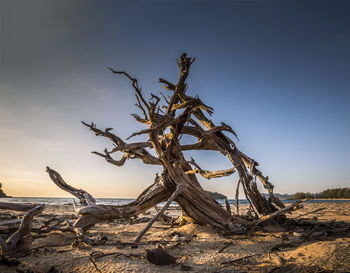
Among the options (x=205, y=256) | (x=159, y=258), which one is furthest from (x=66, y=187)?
(x=205, y=256)

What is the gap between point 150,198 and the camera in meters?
5.59

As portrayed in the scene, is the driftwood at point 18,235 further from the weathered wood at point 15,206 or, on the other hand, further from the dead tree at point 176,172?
the dead tree at point 176,172

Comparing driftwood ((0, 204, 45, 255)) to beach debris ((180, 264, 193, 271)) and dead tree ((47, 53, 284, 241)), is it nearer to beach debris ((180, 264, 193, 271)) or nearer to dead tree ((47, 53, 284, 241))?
dead tree ((47, 53, 284, 241))

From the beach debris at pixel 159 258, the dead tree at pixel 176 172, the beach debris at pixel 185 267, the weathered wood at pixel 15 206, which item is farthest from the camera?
the dead tree at pixel 176 172

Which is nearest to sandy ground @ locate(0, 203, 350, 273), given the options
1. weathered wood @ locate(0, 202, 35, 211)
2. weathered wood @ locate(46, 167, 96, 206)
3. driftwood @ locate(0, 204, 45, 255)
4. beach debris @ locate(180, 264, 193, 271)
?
beach debris @ locate(180, 264, 193, 271)

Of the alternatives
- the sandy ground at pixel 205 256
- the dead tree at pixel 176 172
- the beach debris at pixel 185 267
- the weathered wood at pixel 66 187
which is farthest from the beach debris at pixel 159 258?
the weathered wood at pixel 66 187

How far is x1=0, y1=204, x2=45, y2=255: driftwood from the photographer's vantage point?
120 inches

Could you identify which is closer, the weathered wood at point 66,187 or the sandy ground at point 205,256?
the sandy ground at point 205,256

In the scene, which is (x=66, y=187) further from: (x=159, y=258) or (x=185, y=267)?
(x=185, y=267)

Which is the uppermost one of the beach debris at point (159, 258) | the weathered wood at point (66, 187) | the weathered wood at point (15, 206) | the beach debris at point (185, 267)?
the weathered wood at point (66, 187)

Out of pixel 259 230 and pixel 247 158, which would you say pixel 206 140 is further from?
pixel 259 230

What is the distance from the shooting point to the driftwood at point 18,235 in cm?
304

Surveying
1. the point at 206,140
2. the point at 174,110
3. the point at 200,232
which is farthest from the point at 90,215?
the point at 206,140

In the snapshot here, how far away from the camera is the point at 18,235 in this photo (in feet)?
10.7
